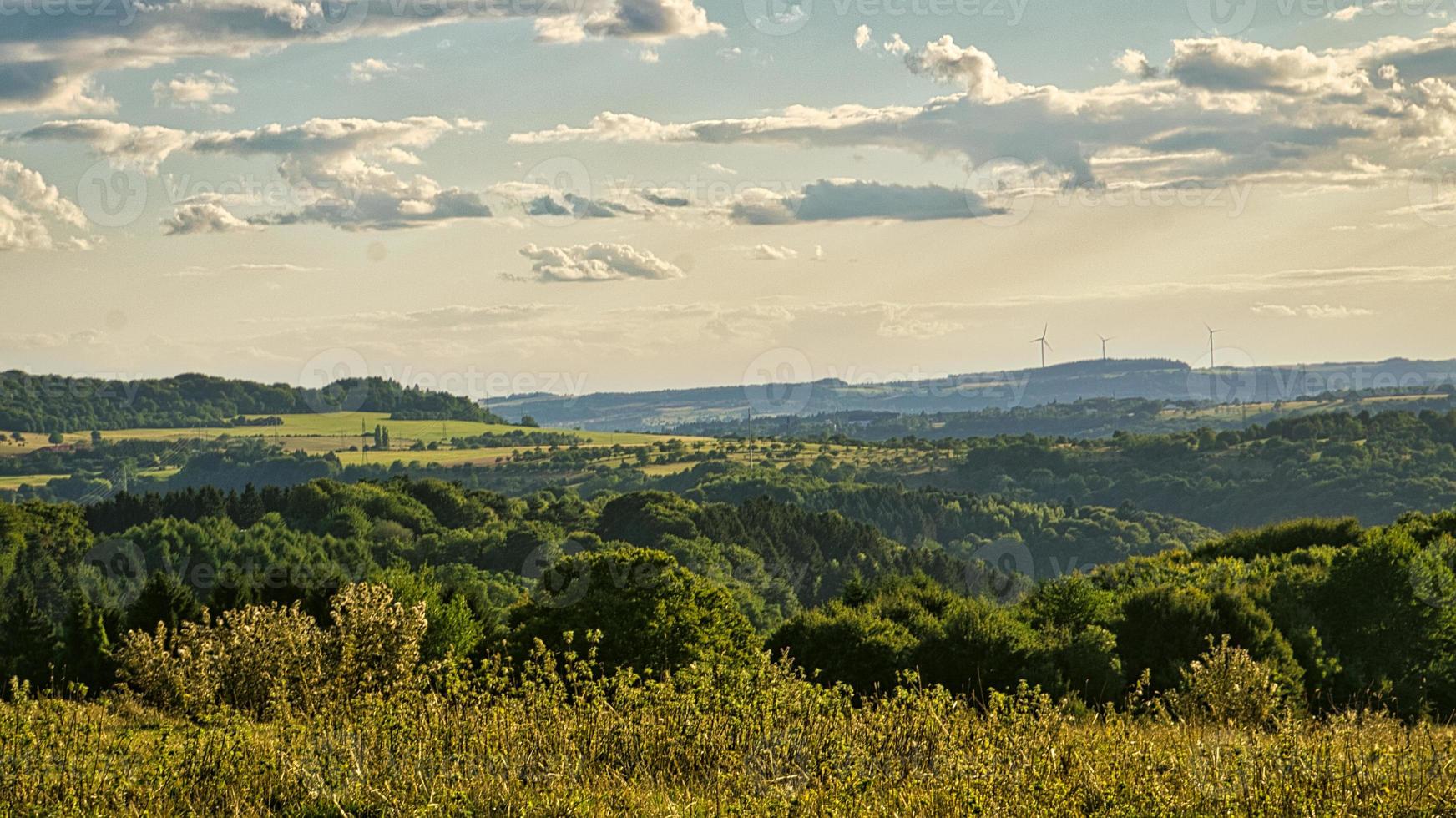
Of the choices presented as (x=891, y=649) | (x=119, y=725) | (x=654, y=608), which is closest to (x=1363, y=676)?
(x=891, y=649)

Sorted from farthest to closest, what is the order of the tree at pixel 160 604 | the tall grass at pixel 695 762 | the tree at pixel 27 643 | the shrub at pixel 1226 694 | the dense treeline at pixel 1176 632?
the tree at pixel 27 643 < the tree at pixel 160 604 < the dense treeline at pixel 1176 632 < the shrub at pixel 1226 694 < the tall grass at pixel 695 762

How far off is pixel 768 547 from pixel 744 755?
5065 inches

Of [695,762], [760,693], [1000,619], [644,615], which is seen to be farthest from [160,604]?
[695,762]

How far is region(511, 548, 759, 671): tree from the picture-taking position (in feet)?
91.2

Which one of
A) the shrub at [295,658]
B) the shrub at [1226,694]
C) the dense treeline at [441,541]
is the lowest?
the dense treeline at [441,541]

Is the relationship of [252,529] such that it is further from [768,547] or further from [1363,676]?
[1363,676]

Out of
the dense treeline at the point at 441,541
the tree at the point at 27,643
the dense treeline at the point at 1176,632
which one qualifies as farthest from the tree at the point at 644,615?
the dense treeline at the point at 441,541

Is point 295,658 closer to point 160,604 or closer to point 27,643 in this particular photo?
point 160,604

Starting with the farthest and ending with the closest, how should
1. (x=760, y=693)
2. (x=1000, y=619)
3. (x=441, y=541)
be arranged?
(x=441, y=541) < (x=1000, y=619) < (x=760, y=693)

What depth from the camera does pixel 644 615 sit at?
28.1 m

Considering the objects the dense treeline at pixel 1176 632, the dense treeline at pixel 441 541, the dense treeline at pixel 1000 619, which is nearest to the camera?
the dense treeline at pixel 1176 632

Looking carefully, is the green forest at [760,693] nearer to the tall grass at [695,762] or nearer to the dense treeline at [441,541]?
the tall grass at [695,762]

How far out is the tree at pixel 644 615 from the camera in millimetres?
27812

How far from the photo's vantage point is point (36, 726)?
30.9 feet
